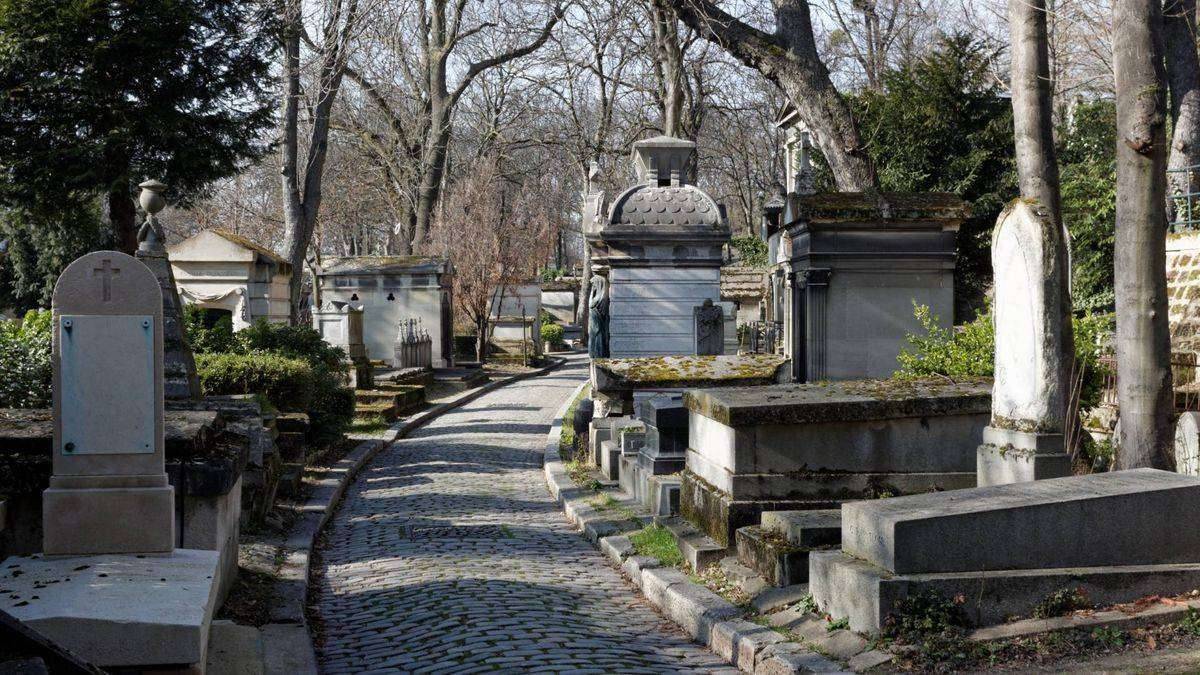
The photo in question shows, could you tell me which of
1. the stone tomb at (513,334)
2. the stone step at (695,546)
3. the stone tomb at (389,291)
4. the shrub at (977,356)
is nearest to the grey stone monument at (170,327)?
the stone step at (695,546)

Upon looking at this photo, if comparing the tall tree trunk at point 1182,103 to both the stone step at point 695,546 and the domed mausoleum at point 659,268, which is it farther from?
the stone step at point 695,546

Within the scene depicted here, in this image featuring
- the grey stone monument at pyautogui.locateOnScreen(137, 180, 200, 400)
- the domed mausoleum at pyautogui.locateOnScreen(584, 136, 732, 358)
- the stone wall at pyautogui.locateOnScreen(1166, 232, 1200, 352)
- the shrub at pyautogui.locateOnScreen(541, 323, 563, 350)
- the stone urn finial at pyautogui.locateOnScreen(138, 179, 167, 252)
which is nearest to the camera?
the grey stone monument at pyautogui.locateOnScreen(137, 180, 200, 400)

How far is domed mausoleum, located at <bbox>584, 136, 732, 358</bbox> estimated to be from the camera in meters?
15.7

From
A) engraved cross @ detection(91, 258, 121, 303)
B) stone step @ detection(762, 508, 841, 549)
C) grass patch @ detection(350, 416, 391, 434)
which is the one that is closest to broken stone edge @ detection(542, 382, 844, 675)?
stone step @ detection(762, 508, 841, 549)

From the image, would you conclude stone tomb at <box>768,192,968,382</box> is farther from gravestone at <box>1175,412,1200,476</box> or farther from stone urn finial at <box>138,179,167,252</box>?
stone urn finial at <box>138,179,167,252</box>

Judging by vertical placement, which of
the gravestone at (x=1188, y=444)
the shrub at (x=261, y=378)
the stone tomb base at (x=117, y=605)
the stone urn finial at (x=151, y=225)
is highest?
the stone urn finial at (x=151, y=225)

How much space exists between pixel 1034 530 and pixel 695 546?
2.75 meters

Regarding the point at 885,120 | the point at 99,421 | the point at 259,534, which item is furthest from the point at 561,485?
the point at 885,120

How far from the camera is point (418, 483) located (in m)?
13.5

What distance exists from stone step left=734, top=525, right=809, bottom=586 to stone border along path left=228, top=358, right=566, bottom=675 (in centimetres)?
258

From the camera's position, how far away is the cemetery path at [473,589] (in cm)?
630

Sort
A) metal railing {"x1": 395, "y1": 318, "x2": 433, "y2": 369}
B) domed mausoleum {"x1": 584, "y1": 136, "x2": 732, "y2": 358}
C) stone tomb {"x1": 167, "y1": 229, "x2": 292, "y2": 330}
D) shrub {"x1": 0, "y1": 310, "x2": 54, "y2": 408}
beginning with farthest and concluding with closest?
metal railing {"x1": 395, "y1": 318, "x2": 433, "y2": 369} → stone tomb {"x1": 167, "y1": 229, "x2": 292, "y2": 330} → domed mausoleum {"x1": 584, "y1": 136, "x2": 732, "y2": 358} → shrub {"x1": 0, "y1": 310, "x2": 54, "y2": 408}

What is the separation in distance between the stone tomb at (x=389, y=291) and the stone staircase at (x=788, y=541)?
25.7 meters

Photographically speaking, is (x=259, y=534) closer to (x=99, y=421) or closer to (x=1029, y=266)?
(x=99, y=421)
